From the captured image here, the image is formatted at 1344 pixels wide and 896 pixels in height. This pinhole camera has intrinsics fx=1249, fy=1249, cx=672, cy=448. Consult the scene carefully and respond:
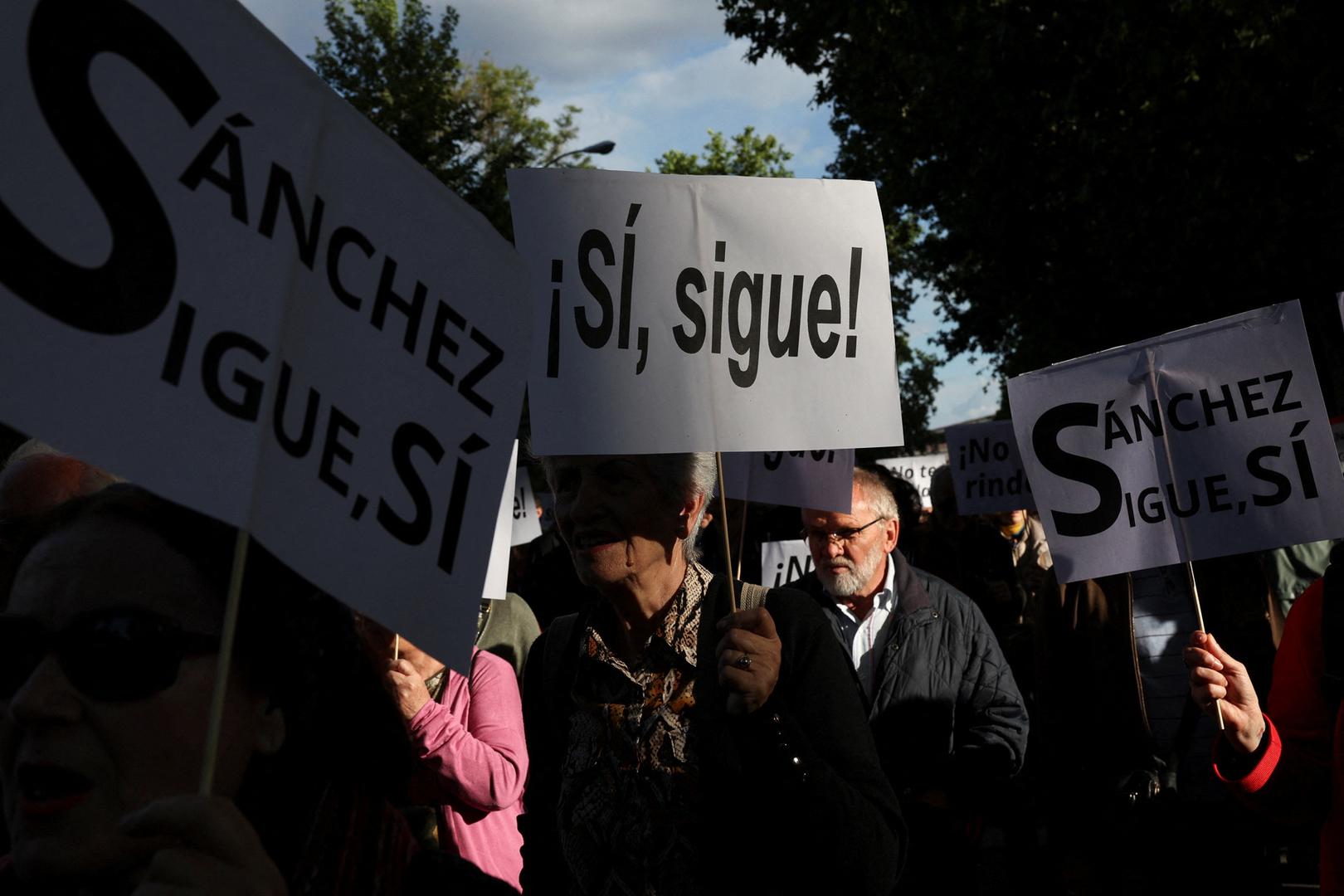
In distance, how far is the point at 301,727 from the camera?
1722mm

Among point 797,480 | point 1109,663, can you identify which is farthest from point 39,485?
point 1109,663

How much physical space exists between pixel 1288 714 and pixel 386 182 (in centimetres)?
253

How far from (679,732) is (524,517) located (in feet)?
20.3

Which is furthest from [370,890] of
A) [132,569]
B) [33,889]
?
[132,569]

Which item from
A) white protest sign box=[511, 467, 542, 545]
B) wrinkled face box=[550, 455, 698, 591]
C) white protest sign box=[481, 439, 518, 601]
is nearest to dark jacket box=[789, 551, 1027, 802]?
white protest sign box=[481, 439, 518, 601]

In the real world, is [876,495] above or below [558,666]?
above

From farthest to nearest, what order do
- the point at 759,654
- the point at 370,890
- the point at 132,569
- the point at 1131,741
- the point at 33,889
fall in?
the point at 1131,741, the point at 759,654, the point at 370,890, the point at 132,569, the point at 33,889

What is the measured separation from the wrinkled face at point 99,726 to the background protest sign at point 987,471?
7969mm

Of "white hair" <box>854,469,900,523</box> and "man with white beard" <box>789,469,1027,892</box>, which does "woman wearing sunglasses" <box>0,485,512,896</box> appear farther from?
"white hair" <box>854,469,900,523</box>

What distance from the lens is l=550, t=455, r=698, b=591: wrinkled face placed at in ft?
9.02

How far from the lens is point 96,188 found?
4.59 feet

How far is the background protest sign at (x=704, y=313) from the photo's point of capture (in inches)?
112

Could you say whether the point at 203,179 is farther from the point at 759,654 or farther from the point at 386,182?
the point at 759,654

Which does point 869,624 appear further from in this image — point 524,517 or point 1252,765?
point 524,517
